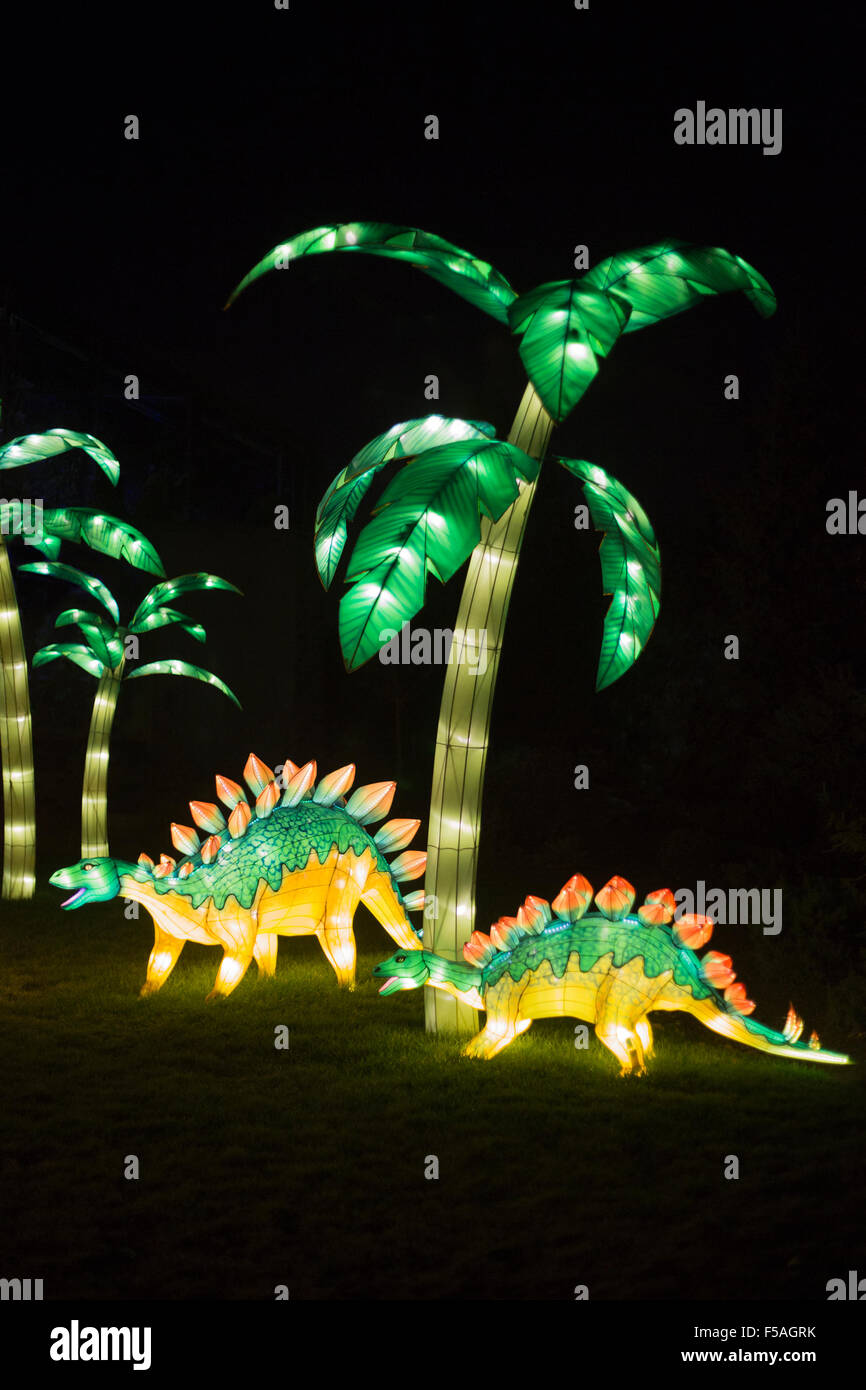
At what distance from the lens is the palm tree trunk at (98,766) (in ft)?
38.0

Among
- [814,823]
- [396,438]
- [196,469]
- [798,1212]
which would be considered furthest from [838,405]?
[196,469]

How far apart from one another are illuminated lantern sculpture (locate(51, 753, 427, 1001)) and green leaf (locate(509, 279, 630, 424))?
3.24 metres

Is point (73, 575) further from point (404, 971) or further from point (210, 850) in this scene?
point (404, 971)

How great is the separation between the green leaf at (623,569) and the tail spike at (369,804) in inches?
89.1

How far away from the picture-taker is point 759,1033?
5727 mm

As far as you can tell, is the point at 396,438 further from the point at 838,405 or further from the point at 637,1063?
the point at 838,405

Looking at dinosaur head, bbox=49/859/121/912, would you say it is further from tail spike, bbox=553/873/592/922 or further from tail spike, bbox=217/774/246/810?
tail spike, bbox=553/873/592/922

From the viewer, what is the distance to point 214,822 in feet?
25.2

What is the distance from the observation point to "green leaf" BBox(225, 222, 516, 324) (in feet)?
19.6

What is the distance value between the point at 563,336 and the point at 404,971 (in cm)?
311

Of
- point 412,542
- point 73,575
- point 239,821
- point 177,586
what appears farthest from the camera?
point 177,586

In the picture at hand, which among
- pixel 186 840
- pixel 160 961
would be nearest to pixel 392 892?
pixel 186 840

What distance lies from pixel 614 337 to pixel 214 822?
4076 mm

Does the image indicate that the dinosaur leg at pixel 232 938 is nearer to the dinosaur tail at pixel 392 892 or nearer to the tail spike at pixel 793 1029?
the dinosaur tail at pixel 392 892
